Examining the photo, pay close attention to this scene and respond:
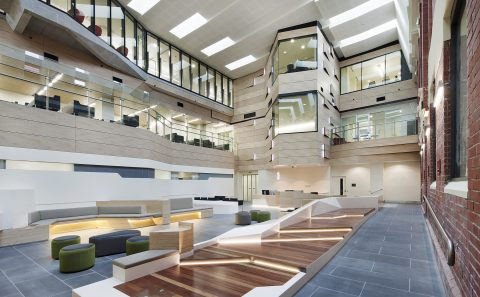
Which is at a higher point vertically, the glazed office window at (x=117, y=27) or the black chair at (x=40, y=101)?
the glazed office window at (x=117, y=27)

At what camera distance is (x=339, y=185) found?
55.7ft

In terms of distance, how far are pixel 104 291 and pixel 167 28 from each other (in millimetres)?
14175

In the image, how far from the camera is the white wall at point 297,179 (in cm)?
1612

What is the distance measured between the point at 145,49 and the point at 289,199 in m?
11.2

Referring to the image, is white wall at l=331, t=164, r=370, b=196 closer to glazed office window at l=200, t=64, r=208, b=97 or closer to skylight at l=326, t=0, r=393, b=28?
skylight at l=326, t=0, r=393, b=28

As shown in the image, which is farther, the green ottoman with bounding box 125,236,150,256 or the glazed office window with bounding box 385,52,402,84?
the glazed office window with bounding box 385,52,402,84

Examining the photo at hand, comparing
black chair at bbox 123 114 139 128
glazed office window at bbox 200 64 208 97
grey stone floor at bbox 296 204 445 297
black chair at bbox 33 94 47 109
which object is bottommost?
grey stone floor at bbox 296 204 445 297

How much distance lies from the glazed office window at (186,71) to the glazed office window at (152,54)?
6.81ft

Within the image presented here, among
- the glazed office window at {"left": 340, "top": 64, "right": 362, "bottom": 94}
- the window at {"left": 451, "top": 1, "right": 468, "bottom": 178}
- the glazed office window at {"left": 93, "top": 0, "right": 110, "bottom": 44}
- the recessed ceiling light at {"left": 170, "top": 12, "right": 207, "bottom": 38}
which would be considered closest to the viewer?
the window at {"left": 451, "top": 1, "right": 468, "bottom": 178}

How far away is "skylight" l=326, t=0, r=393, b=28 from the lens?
1289 centimetres

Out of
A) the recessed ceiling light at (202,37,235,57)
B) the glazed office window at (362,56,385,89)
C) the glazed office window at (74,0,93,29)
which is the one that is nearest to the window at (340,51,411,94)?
the glazed office window at (362,56,385,89)

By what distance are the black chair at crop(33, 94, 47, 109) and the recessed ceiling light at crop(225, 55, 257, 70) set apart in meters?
12.5

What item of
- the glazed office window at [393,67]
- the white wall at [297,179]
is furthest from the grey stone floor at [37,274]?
the glazed office window at [393,67]

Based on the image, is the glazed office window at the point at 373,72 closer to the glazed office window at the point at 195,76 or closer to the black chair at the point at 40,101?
the glazed office window at the point at 195,76
